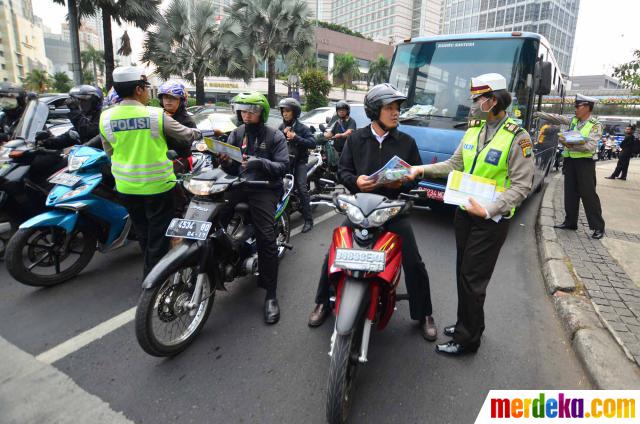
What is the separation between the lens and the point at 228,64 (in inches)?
923

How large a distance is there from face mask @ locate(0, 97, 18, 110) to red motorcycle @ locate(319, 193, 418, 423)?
523 centimetres

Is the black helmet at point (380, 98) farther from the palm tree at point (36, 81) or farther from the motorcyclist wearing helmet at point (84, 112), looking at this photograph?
the palm tree at point (36, 81)

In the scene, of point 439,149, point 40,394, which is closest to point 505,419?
Answer: point 40,394

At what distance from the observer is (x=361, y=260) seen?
2.20m

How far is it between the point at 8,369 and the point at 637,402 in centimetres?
404

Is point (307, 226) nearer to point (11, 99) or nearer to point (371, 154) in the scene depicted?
point (371, 154)

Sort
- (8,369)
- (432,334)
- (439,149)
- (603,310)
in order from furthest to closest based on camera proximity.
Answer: (439,149) → (603,310) → (432,334) → (8,369)

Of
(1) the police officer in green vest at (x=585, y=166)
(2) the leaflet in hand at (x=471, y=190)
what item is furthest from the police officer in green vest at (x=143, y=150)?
(1) the police officer in green vest at (x=585, y=166)

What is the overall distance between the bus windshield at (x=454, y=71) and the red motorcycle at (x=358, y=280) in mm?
4154

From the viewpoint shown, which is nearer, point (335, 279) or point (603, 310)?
point (335, 279)

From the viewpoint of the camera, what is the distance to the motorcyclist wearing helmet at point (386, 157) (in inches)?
104

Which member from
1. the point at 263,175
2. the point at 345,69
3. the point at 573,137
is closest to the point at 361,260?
the point at 263,175

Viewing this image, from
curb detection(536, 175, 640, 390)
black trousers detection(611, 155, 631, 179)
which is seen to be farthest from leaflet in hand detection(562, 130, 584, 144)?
black trousers detection(611, 155, 631, 179)

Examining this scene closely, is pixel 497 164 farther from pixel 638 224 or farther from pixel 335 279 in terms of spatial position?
pixel 638 224
